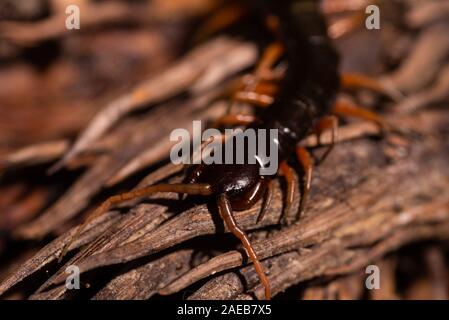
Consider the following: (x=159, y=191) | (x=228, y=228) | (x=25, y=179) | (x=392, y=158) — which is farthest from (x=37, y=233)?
(x=392, y=158)

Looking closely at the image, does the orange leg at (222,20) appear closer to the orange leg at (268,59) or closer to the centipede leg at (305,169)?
the orange leg at (268,59)

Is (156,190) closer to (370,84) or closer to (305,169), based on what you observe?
(305,169)

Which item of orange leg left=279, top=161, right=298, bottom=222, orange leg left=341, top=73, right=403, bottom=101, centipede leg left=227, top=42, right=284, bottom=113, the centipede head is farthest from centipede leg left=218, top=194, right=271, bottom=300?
orange leg left=341, top=73, right=403, bottom=101

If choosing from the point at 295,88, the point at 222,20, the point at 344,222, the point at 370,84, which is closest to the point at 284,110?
the point at 295,88

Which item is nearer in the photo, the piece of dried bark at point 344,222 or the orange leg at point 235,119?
the piece of dried bark at point 344,222

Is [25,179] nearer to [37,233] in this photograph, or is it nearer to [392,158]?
[37,233]

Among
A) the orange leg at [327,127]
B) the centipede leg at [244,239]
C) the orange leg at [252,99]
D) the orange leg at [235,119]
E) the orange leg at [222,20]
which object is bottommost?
the centipede leg at [244,239]

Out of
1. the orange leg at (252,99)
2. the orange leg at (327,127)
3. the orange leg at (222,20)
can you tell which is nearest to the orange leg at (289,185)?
the orange leg at (327,127)

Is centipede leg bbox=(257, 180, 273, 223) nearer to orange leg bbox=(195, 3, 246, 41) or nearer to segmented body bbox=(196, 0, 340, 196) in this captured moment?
segmented body bbox=(196, 0, 340, 196)
